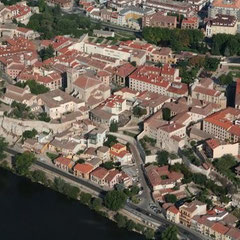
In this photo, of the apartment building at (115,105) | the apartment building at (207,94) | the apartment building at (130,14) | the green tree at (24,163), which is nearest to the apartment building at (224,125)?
the apartment building at (207,94)

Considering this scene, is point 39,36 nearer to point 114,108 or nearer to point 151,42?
point 151,42

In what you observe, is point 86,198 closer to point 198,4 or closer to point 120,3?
point 120,3

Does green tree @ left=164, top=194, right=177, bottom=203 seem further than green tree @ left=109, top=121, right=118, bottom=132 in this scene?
No

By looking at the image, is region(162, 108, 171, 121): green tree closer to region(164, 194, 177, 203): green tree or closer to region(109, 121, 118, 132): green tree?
region(109, 121, 118, 132): green tree

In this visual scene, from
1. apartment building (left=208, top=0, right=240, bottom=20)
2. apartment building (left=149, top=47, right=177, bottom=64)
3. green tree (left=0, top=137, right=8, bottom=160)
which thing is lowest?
green tree (left=0, top=137, right=8, bottom=160)

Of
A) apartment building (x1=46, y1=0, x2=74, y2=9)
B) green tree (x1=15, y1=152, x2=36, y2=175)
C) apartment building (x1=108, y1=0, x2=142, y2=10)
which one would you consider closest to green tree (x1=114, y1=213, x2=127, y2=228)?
green tree (x1=15, y1=152, x2=36, y2=175)

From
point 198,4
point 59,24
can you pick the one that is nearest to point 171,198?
point 59,24

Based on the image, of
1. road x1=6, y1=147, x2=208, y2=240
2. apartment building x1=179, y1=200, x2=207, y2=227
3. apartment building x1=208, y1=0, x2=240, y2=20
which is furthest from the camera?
apartment building x1=208, y1=0, x2=240, y2=20

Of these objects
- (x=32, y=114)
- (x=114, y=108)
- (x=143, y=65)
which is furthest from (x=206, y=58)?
(x=32, y=114)
